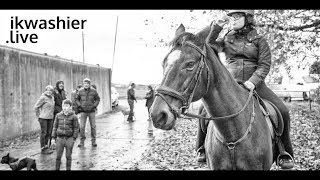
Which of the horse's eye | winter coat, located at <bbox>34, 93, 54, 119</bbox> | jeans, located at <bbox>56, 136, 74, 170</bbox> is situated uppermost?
the horse's eye

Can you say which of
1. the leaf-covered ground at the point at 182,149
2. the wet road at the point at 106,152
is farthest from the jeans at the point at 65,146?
the leaf-covered ground at the point at 182,149

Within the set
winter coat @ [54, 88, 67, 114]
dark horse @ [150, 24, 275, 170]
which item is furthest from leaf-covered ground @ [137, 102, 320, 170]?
dark horse @ [150, 24, 275, 170]

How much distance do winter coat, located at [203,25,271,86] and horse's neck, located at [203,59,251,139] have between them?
2.56 ft

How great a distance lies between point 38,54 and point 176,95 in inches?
559

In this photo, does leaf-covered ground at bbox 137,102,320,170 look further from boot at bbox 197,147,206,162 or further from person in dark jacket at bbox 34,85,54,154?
boot at bbox 197,147,206,162

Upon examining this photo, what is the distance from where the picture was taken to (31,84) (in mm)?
14570

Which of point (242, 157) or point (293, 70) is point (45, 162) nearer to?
point (242, 157)

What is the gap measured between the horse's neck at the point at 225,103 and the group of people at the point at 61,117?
5.53 metres

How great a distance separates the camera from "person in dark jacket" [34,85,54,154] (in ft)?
35.2

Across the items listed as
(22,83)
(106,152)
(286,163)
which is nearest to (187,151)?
(106,152)

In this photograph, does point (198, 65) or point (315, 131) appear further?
point (315, 131)

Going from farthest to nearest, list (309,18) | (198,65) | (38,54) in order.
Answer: (38,54), (309,18), (198,65)

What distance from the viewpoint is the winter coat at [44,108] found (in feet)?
35.3
